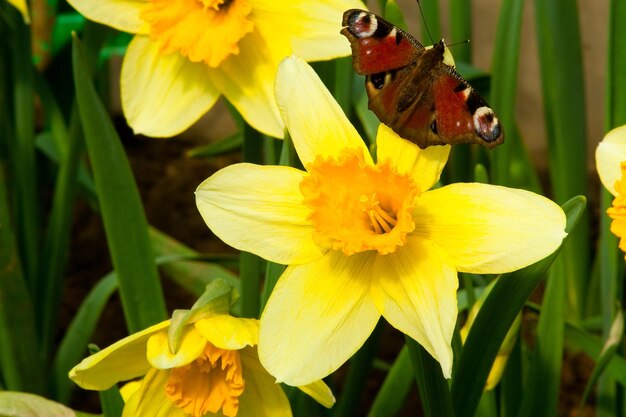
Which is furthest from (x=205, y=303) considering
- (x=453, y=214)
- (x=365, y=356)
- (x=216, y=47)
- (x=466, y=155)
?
(x=466, y=155)

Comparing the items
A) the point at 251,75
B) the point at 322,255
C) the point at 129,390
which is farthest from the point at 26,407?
the point at 251,75

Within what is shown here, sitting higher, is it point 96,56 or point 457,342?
point 96,56

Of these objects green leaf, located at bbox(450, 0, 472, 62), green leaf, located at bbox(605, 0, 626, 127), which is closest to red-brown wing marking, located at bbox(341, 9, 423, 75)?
green leaf, located at bbox(605, 0, 626, 127)

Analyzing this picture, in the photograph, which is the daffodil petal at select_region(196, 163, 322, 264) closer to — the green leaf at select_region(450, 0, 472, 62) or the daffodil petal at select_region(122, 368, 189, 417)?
the daffodil petal at select_region(122, 368, 189, 417)

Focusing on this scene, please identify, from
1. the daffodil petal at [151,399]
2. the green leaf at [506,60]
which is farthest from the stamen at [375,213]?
the green leaf at [506,60]

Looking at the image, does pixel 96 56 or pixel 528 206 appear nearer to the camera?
pixel 528 206

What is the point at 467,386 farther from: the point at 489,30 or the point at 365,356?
the point at 489,30

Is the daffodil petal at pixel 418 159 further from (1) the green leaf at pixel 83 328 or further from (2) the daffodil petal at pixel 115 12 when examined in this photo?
(1) the green leaf at pixel 83 328

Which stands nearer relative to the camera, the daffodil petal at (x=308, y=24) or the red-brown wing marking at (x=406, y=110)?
the red-brown wing marking at (x=406, y=110)
